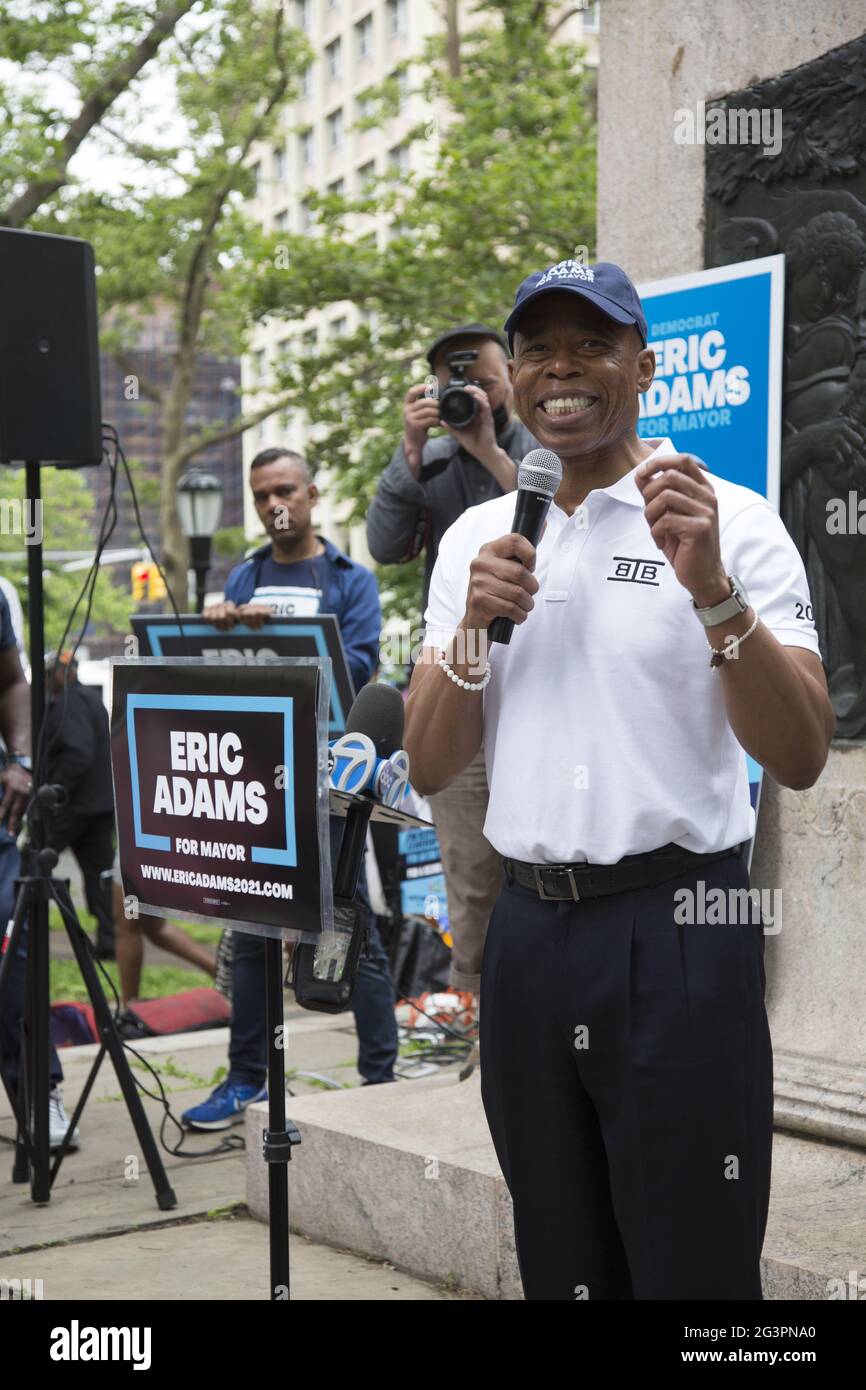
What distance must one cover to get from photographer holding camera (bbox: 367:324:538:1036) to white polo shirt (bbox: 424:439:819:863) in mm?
2374

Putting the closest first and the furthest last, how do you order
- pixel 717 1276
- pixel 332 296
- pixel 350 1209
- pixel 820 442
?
pixel 717 1276
pixel 820 442
pixel 350 1209
pixel 332 296

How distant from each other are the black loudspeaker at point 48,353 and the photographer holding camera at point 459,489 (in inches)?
42.9

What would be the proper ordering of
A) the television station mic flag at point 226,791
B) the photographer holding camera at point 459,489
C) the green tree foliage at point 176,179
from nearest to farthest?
1. the television station mic flag at point 226,791
2. the photographer holding camera at point 459,489
3. the green tree foliage at point 176,179

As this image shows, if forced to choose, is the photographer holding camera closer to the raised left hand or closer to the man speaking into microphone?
the man speaking into microphone

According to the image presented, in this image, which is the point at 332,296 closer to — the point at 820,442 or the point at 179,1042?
the point at 179,1042

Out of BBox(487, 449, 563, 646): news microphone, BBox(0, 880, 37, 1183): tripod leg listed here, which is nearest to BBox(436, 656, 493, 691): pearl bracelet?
BBox(487, 449, 563, 646): news microphone

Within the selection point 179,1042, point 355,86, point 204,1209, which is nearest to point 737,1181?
point 204,1209

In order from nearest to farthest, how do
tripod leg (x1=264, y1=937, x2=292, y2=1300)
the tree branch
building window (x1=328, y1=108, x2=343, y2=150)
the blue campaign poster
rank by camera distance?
1. tripod leg (x1=264, y1=937, x2=292, y2=1300)
2. the blue campaign poster
3. the tree branch
4. building window (x1=328, y1=108, x2=343, y2=150)

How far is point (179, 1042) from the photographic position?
7.92 metres

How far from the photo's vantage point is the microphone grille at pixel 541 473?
248cm

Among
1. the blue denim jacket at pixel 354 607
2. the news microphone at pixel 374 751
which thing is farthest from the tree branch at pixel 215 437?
the news microphone at pixel 374 751

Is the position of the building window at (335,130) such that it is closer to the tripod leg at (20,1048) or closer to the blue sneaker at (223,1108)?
the blue sneaker at (223,1108)

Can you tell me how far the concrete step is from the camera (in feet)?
12.2

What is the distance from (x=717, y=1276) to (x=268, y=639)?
12.5ft
